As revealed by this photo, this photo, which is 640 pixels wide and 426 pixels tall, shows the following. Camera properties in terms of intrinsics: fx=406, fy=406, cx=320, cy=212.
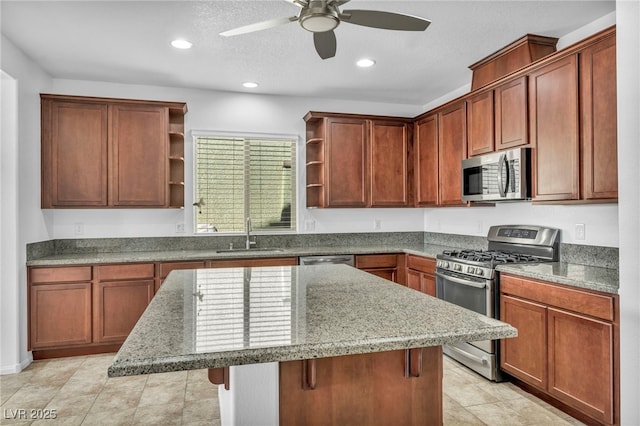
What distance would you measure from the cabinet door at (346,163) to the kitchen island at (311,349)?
2751 millimetres

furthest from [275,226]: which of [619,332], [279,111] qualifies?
[619,332]

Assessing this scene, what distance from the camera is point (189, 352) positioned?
43.9 inches

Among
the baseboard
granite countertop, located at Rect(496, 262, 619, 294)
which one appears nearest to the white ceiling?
granite countertop, located at Rect(496, 262, 619, 294)

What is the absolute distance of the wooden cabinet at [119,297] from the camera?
3.64 meters

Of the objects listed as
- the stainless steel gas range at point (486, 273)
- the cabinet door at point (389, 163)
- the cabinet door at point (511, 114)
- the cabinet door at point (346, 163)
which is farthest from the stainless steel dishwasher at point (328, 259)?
the cabinet door at point (511, 114)

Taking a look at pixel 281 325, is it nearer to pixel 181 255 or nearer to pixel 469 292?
pixel 469 292

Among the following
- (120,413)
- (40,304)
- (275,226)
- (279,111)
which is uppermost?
(279,111)

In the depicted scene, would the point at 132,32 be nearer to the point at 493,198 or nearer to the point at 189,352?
the point at 189,352

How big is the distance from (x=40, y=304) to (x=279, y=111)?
3.01 m

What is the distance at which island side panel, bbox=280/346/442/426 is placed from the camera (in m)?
1.43

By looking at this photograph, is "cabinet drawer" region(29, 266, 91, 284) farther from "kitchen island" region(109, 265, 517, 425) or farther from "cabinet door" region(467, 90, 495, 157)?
"cabinet door" region(467, 90, 495, 157)

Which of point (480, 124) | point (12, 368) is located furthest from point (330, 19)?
point (12, 368)

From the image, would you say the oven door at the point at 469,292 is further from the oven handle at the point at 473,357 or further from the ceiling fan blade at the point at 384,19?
the ceiling fan blade at the point at 384,19

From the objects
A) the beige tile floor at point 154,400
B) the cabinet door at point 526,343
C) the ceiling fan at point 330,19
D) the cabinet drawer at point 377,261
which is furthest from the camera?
the cabinet drawer at point 377,261
